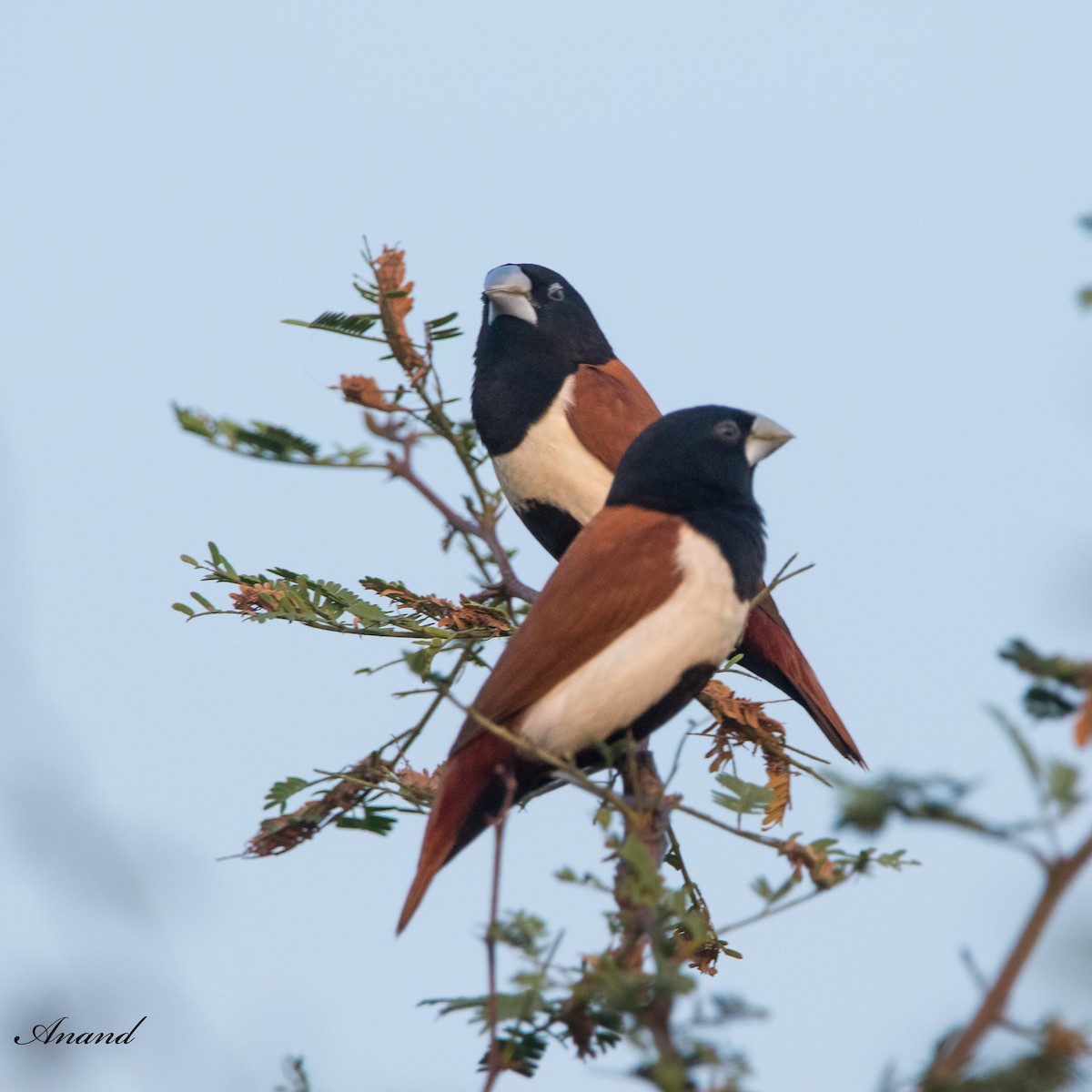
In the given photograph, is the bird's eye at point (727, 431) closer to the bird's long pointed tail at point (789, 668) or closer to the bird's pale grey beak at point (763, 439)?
the bird's pale grey beak at point (763, 439)

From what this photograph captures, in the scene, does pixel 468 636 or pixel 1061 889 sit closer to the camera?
pixel 1061 889

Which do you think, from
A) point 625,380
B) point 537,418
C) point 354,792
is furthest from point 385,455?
point 625,380

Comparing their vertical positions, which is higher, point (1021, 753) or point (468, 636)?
point (1021, 753)

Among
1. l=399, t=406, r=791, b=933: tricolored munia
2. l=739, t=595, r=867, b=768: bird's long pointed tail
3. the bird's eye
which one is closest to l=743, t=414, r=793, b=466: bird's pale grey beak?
the bird's eye

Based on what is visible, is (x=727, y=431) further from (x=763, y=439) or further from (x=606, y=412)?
(x=606, y=412)

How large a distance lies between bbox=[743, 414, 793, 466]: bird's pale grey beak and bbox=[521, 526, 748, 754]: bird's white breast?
0.69 metres

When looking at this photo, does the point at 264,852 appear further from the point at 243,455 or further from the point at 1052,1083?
the point at 1052,1083

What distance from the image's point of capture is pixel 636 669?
3539mm

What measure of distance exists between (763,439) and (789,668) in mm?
1055

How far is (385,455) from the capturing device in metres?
3.02

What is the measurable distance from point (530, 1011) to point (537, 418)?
3.16m

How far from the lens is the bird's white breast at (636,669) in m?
3.52

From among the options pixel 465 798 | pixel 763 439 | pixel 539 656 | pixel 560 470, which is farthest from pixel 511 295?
pixel 465 798

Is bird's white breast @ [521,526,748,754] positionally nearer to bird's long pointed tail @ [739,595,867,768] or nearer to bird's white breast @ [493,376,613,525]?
bird's long pointed tail @ [739,595,867,768]
